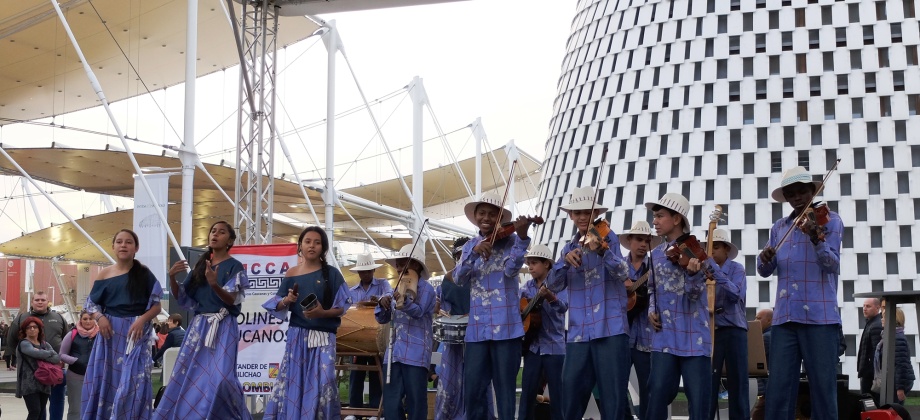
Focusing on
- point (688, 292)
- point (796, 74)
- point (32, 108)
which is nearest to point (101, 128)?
point (32, 108)

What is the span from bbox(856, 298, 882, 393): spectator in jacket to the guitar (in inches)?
154

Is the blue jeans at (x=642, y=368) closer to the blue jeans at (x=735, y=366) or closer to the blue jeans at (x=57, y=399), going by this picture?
the blue jeans at (x=735, y=366)

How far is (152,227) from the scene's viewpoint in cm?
1582

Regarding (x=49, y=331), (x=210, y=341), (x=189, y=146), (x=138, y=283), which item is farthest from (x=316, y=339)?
(x=189, y=146)

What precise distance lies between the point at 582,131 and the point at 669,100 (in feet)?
16.9

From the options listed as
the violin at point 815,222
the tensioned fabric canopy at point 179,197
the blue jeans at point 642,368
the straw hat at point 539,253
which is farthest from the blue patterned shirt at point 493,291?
the tensioned fabric canopy at point 179,197

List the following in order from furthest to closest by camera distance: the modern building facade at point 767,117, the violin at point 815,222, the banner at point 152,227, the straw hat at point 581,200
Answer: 1. the modern building facade at point 767,117
2. the banner at point 152,227
3. the straw hat at point 581,200
4. the violin at point 815,222

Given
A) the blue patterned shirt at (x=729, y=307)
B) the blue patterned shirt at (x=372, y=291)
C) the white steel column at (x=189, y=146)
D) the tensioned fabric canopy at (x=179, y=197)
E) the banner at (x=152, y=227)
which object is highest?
the tensioned fabric canopy at (x=179, y=197)

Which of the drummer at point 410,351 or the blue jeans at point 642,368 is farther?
the blue jeans at point 642,368

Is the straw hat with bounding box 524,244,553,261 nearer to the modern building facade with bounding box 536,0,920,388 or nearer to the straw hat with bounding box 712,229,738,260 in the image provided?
the straw hat with bounding box 712,229,738,260

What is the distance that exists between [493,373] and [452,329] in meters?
1.15

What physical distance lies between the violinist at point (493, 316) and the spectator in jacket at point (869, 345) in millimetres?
5161

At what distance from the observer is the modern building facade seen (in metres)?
38.1

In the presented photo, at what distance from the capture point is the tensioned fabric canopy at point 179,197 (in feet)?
99.8
